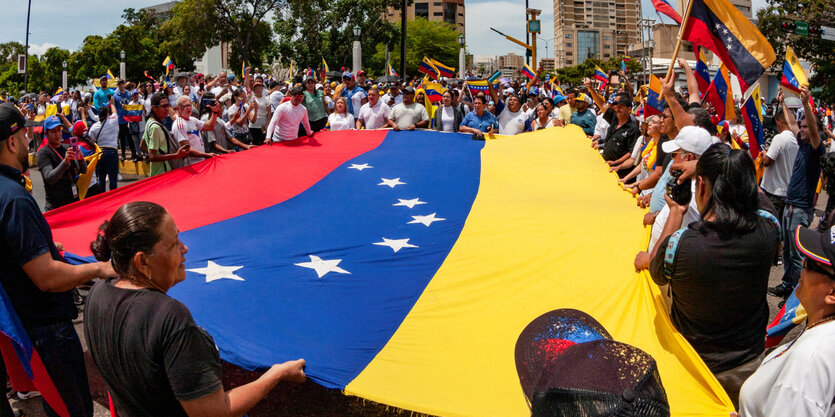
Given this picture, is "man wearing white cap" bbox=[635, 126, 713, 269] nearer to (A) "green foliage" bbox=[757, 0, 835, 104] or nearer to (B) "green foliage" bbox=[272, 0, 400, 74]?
(A) "green foliage" bbox=[757, 0, 835, 104]

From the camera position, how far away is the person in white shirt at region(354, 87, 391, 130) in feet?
34.7

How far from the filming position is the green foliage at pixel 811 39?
88.5 feet

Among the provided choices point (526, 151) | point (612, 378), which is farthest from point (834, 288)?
point (526, 151)

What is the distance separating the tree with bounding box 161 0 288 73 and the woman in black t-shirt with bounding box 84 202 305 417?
4880 centimetres

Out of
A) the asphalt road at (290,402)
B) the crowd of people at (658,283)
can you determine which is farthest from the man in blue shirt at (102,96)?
the crowd of people at (658,283)

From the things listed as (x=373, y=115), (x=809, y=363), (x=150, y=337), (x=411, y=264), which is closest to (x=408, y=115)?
(x=373, y=115)

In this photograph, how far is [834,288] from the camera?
1749mm

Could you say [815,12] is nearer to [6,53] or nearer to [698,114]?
[698,114]

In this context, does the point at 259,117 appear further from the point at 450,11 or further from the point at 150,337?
the point at 450,11

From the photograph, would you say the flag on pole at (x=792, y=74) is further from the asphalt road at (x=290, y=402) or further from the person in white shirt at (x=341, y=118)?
the person in white shirt at (x=341, y=118)

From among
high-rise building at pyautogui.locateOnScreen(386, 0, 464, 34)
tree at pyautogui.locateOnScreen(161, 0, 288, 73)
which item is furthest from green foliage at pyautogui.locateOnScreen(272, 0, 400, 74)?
high-rise building at pyautogui.locateOnScreen(386, 0, 464, 34)

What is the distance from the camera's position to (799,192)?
6.70 m

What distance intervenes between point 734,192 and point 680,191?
559mm

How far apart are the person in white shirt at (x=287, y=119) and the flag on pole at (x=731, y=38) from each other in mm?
5172
